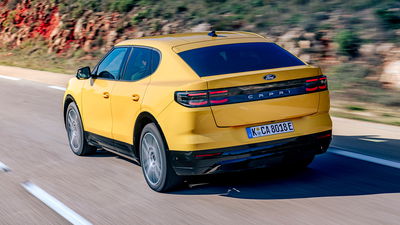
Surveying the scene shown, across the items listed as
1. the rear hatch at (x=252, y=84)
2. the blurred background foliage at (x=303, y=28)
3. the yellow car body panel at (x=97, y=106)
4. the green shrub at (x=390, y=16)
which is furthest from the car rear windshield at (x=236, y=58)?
the green shrub at (x=390, y=16)

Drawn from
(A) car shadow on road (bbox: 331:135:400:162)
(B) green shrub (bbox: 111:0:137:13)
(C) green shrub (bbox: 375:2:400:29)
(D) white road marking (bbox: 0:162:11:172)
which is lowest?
(B) green shrub (bbox: 111:0:137:13)

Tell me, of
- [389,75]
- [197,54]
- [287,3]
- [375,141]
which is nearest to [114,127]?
[197,54]

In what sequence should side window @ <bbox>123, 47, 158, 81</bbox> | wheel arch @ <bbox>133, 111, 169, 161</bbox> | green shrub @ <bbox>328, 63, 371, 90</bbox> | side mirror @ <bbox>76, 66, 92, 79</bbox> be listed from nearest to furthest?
wheel arch @ <bbox>133, 111, 169, 161</bbox> → side window @ <bbox>123, 47, 158, 81</bbox> → side mirror @ <bbox>76, 66, 92, 79</bbox> → green shrub @ <bbox>328, 63, 371, 90</bbox>

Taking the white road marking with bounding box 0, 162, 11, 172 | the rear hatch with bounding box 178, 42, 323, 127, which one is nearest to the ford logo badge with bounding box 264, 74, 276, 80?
the rear hatch with bounding box 178, 42, 323, 127

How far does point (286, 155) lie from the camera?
20.2 feet

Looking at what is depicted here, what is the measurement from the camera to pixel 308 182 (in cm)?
659

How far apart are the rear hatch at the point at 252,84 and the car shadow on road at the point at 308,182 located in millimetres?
754

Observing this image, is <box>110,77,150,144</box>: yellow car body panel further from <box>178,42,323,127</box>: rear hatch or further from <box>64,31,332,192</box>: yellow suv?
<box>178,42,323,127</box>: rear hatch

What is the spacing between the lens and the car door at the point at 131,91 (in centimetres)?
672

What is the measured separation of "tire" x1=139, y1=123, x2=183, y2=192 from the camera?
6277 millimetres

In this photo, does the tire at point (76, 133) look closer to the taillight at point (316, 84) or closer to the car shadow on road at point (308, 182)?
the car shadow on road at point (308, 182)

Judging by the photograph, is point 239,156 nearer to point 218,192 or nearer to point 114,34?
point 218,192

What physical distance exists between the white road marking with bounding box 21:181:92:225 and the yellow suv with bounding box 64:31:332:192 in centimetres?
95

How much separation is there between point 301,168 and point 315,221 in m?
1.86
